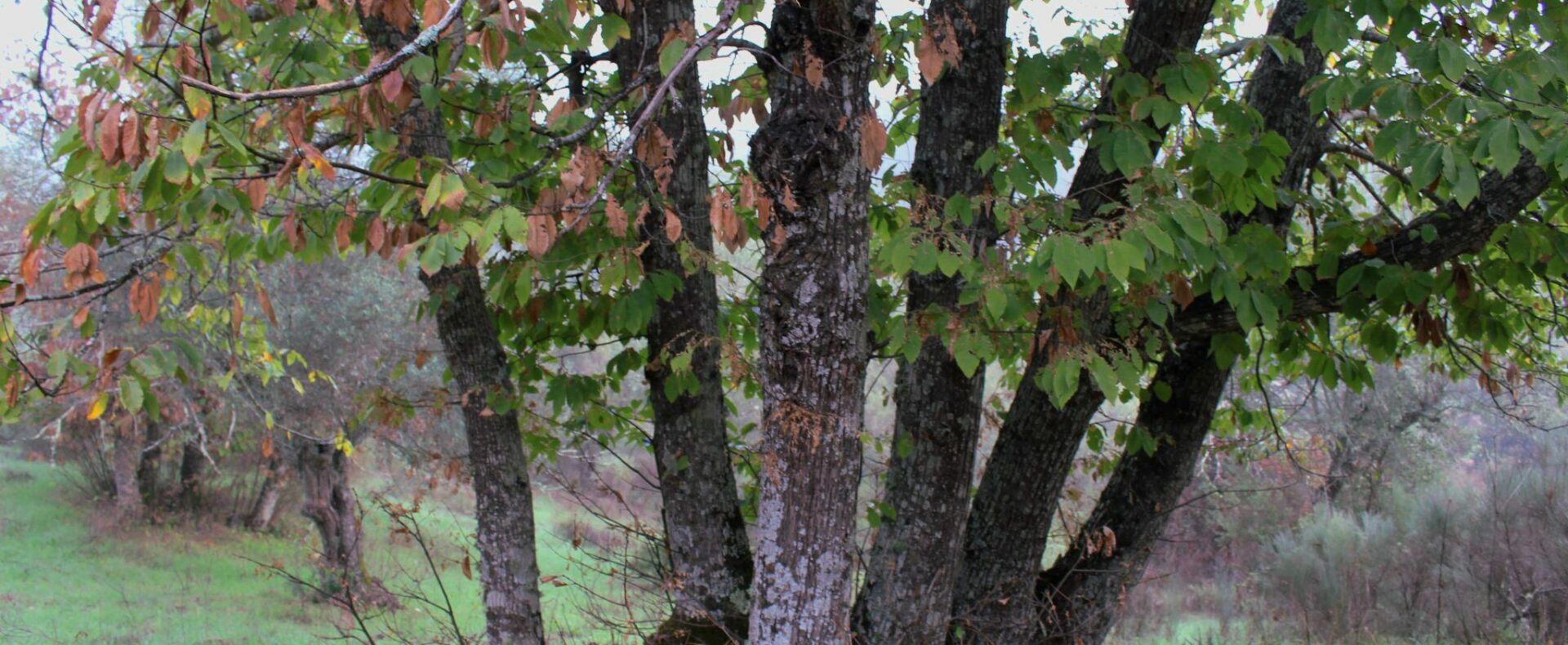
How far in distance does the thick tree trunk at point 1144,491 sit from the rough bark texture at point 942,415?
3.00 feet

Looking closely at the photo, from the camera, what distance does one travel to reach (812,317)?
248 centimetres

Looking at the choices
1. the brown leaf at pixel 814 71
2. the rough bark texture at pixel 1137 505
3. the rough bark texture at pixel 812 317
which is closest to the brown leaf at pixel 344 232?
the rough bark texture at pixel 812 317

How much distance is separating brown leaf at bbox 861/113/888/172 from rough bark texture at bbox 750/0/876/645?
4cm

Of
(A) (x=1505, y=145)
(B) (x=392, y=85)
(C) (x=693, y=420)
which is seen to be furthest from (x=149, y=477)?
(A) (x=1505, y=145)

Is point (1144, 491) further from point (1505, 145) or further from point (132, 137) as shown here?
point (132, 137)

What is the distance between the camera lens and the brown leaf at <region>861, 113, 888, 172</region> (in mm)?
Answer: 2422

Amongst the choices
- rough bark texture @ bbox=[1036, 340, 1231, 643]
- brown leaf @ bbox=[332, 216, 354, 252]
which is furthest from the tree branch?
rough bark texture @ bbox=[1036, 340, 1231, 643]

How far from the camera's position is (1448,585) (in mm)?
8734

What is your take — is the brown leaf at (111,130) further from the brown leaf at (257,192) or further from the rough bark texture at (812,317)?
the rough bark texture at (812,317)

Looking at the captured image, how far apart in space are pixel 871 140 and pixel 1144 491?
3.03 metres

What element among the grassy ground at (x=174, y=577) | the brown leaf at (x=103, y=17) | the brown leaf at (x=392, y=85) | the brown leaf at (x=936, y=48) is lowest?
the grassy ground at (x=174, y=577)

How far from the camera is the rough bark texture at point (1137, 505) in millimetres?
4566

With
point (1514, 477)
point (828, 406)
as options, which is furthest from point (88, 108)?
point (1514, 477)

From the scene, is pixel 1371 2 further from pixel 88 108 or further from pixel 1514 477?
pixel 1514 477
